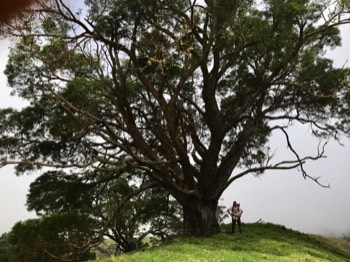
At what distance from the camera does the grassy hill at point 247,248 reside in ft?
34.9

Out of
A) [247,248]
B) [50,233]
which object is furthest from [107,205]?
[247,248]

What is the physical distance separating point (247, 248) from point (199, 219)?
8.72ft

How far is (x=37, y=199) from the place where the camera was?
51.7ft

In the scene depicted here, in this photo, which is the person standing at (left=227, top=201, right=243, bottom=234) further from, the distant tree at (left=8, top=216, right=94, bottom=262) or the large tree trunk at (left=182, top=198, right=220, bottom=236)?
the distant tree at (left=8, top=216, right=94, bottom=262)

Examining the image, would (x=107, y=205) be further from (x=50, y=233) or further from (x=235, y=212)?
(x=235, y=212)

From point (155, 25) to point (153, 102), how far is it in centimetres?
482

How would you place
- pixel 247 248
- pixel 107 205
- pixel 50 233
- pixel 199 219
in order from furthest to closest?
pixel 107 205, pixel 50 233, pixel 199 219, pixel 247 248

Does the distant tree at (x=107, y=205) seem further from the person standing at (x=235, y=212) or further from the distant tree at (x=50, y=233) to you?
the person standing at (x=235, y=212)

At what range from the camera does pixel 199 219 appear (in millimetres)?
15125

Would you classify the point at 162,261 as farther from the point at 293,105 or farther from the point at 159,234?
the point at 159,234

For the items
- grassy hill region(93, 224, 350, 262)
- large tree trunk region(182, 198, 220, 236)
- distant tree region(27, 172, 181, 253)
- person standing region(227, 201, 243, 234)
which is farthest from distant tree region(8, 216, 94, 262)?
person standing region(227, 201, 243, 234)

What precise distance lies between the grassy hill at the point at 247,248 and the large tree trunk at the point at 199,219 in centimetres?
52

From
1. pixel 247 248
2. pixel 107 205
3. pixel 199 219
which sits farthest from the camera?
pixel 107 205

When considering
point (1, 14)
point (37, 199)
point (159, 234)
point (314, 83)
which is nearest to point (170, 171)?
point (37, 199)
